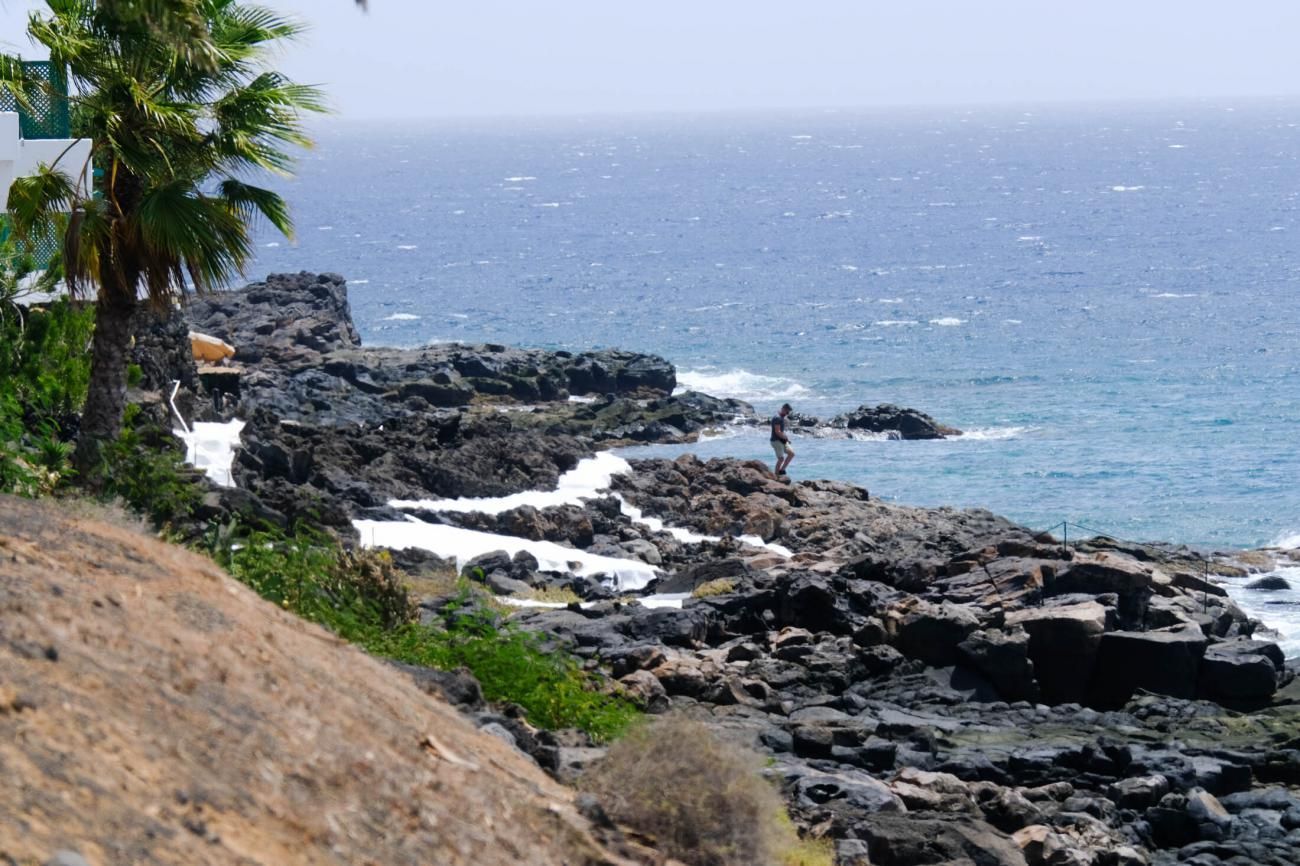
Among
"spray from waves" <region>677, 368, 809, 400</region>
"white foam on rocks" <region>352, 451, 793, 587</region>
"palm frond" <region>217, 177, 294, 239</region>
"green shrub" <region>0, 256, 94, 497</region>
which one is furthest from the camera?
"spray from waves" <region>677, 368, 809, 400</region>

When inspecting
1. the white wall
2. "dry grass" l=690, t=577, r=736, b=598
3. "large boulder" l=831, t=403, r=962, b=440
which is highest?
the white wall

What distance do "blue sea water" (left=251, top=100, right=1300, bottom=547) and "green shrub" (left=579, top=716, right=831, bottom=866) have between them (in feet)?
36.1

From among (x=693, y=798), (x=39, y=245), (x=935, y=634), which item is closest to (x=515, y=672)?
(x=693, y=798)

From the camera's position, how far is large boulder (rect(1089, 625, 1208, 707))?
827 inches

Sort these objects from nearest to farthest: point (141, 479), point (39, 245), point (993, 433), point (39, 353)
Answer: point (141, 479) < point (39, 353) < point (39, 245) < point (993, 433)

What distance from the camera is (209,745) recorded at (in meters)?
7.56

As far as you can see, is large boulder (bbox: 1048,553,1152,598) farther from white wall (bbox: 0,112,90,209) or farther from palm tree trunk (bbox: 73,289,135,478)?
white wall (bbox: 0,112,90,209)

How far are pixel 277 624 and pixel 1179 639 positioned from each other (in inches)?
570

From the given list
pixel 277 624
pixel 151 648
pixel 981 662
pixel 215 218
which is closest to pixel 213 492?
pixel 215 218

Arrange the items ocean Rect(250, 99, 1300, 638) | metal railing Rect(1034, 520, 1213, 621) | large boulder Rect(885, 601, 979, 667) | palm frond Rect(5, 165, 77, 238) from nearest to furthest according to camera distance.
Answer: palm frond Rect(5, 165, 77, 238), large boulder Rect(885, 601, 979, 667), metal railing Rect(1034, 520, 1213, 621), ocean Rect(250, 99, 1300, 638)

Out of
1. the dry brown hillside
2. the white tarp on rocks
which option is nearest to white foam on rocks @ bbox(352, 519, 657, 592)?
the white tarp on rocks

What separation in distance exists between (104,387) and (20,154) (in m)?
9.45

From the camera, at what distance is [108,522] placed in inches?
424

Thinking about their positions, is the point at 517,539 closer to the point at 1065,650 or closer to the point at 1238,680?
the point at 1065,650
